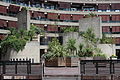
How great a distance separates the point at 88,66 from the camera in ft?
51.0

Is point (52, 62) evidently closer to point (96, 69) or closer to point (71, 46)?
point (71, 46)

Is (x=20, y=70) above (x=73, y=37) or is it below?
above

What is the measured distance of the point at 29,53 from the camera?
117 feet

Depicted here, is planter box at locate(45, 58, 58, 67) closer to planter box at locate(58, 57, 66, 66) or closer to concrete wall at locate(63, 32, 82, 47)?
planter box at locate(58, 57, 66, 66)

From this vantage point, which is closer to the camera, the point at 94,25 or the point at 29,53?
the point at 29,53

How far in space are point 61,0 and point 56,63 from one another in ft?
102

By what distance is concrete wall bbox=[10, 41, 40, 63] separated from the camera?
1359 inches

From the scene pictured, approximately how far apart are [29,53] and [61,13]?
22.8 m

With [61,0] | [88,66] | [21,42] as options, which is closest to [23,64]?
[88,66]

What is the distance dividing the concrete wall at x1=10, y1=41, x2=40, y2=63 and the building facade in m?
13.5

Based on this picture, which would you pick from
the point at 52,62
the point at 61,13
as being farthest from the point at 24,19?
the point at 61,13

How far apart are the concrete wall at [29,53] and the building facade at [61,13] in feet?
44.2

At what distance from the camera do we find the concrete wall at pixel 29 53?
34.5 m

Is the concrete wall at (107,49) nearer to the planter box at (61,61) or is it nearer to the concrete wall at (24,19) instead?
the planter box at (61,61)
